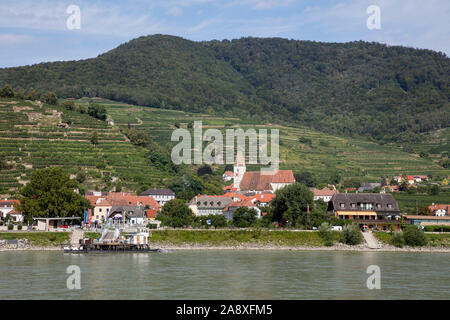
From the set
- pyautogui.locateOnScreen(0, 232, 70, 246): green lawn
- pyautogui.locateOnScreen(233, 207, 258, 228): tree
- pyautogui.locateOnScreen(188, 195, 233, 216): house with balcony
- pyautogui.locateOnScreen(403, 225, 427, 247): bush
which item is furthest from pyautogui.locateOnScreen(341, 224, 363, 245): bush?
pyautogui.locateOnScreen(0, 232, 70, 246): green lawn

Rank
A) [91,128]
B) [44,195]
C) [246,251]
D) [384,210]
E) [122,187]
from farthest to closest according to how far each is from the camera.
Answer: [91,128] < [122,187] < [384,210] < [44,195] < [246,251]

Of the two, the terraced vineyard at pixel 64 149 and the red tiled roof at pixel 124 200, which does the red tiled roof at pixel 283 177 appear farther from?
the red tiled roof at pixel 124 200

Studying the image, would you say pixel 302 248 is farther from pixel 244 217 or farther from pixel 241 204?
pixel 241 204
